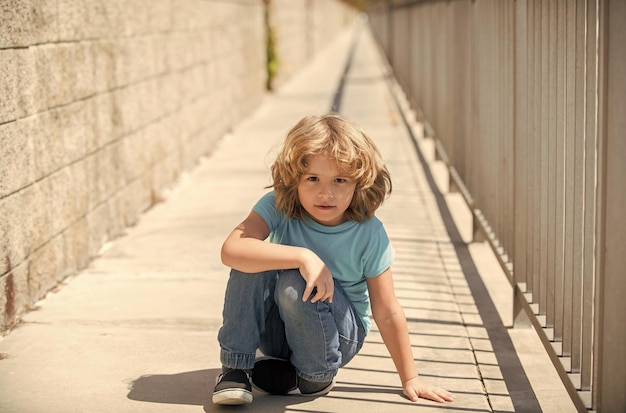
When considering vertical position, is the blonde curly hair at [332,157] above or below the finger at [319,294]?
above

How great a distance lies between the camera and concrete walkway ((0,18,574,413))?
3428 mm

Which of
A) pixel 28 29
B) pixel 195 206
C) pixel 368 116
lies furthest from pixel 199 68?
pixel 28 29

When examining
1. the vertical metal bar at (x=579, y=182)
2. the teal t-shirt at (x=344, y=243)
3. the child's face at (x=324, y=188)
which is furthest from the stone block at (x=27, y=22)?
the vertical metal bar at (x=579, y=182)

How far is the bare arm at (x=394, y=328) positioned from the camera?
3.31m

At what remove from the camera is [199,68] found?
9.55m

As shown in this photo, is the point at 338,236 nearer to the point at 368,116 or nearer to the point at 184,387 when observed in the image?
the point at 184,387

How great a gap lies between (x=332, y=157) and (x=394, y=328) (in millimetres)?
588

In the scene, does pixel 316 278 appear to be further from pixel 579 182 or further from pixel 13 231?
pixel 13 231

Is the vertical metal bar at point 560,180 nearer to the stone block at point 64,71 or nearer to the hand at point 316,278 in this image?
the hand at point 316,278

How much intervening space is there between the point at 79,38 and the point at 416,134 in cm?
620

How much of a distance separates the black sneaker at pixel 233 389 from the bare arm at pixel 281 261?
368 millimetres

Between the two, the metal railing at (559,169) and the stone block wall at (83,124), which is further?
the stone block wall at (83,124)

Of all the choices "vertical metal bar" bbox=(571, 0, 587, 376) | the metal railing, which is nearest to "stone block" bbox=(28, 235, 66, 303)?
the metal railing

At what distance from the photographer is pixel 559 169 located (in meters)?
3.41
